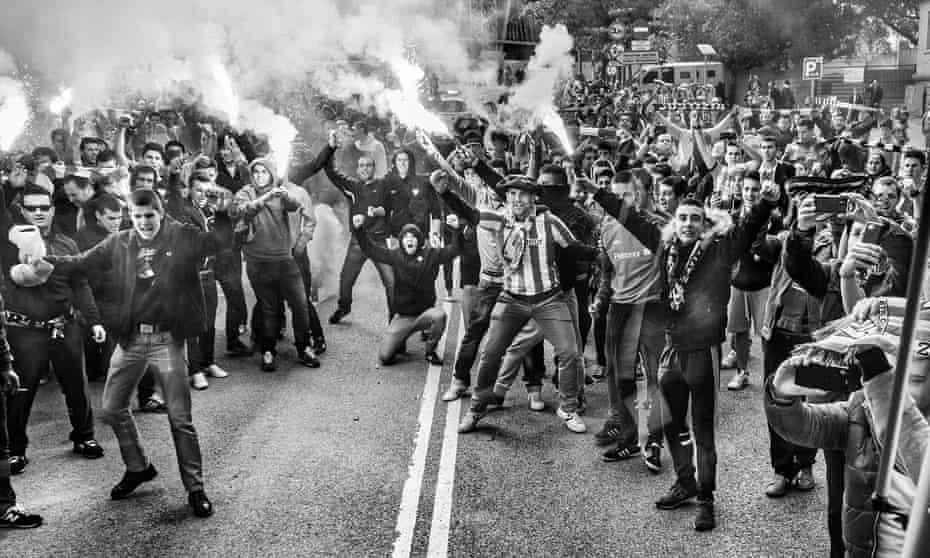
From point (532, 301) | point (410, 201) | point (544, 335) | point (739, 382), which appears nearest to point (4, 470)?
point (532, 301)

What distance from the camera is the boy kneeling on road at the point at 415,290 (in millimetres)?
9281

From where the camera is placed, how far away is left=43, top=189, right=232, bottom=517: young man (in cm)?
569

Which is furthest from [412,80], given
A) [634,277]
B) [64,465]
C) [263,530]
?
[263,530]

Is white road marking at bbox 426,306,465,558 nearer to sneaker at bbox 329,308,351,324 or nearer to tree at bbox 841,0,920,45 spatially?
sneaker at bbox 329,308,351,324

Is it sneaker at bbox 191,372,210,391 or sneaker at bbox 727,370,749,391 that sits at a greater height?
sneaker at bbox 191,372,210,391

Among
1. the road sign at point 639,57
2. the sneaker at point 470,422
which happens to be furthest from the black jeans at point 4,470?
the road sign at point 639,57

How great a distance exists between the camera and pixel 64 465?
21.3ft

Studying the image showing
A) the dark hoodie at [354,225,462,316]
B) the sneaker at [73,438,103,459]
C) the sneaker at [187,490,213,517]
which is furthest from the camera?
the dark hoodie at [354,225,462,316]

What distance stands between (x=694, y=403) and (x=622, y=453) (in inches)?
45.6

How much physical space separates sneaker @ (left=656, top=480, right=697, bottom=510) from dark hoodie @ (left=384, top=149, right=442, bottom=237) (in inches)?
218

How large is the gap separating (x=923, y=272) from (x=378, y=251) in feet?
26.6

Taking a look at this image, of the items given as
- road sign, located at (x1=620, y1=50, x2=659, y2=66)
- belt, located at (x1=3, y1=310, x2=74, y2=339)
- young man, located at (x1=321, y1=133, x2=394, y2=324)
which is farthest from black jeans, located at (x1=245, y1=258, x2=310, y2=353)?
road sign, located at (x1=620, y1=50, x2=659, y2=66)

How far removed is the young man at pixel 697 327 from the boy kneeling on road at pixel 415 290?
3845 millimetres

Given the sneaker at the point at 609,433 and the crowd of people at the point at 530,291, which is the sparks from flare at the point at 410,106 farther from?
the sneaker at the point at 609,433
